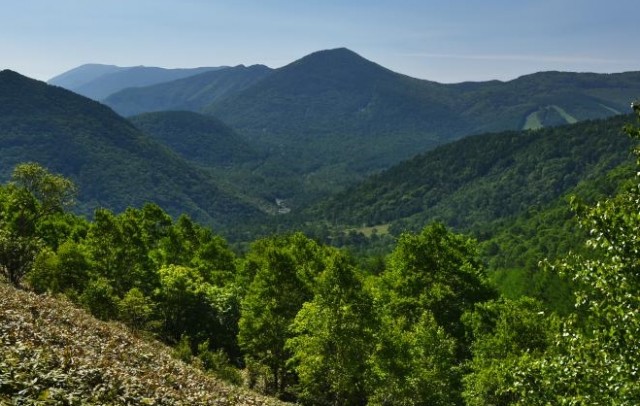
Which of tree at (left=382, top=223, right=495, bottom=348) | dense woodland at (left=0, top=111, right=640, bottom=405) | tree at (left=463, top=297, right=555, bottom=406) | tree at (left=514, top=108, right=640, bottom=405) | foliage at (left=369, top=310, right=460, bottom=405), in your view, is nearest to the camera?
tree at (left=514, top=108, right=640, bottom=405)

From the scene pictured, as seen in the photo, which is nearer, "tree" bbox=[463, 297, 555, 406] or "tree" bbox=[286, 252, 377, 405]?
"tree" bbox=[286, 252, 377, 405]

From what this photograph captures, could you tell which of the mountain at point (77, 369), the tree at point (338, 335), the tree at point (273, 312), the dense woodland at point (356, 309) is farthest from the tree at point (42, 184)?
the tree at point (338, 335)

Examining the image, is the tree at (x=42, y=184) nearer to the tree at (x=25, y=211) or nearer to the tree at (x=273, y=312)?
the tree at (x=25, y=211)

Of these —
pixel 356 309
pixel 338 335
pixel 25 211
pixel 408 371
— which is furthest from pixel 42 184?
pixel 408 371

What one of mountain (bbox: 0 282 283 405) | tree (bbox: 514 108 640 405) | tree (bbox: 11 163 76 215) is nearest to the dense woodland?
tree (bbox: 514 108 640 405)

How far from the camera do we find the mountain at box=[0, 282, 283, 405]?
1446 cm

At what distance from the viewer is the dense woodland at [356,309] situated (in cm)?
1427

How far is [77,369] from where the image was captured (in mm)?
17234

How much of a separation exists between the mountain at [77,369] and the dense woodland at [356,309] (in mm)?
1101

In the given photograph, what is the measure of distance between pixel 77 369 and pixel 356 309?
20.2 metres

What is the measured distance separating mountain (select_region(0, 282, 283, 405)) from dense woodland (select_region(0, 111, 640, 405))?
110cm

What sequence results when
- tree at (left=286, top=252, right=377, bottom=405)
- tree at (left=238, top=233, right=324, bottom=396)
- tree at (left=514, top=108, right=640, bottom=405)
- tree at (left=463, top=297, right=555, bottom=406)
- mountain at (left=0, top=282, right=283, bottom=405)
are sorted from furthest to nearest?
tree at (left=238, top=233, right=324, bottom=396) < tree at (left=463, top=297, right=555, bottom=406) < tree at (left=286, top=252, right=377, bottom=405) < mountain at (left=0, top=282, right=283, bottom=405) < tree at (left=514, top=108, right=640, bottom=405)

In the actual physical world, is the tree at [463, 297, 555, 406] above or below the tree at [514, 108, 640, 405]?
below

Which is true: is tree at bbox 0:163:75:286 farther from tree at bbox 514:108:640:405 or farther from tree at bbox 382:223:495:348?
tree at bbox 514:108:640:405
